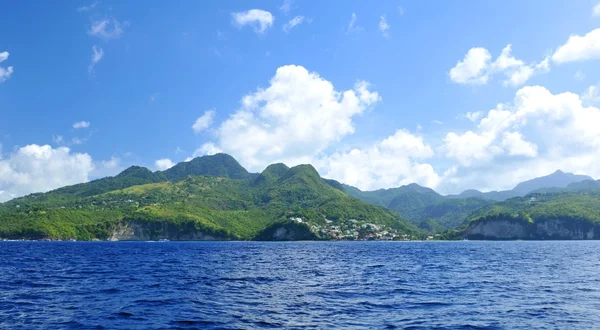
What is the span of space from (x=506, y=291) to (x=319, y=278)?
82.2 ft

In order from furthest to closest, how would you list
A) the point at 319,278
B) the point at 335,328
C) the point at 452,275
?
the point at 452,275, the point at 319,278, the point at 335,328

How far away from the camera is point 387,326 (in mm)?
32344

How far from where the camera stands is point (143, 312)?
121 ft

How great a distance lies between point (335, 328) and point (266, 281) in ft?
97.8

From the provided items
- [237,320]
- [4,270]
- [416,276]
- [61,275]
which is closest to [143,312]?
[237,320]

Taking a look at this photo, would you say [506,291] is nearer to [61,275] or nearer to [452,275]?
[452,275]

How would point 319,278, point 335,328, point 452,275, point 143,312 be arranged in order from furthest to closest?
point 452,275, point 319,278, point 143,312, point 335,328

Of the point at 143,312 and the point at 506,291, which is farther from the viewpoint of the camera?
the point at 506,291

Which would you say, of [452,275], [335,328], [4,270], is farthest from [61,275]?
[452,275]

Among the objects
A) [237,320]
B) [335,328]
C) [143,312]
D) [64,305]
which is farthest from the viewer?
[64,305]

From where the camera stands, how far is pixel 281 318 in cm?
3528

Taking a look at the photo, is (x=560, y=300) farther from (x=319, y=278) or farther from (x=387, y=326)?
(x=319, y=278)

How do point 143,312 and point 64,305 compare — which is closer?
point 143,312

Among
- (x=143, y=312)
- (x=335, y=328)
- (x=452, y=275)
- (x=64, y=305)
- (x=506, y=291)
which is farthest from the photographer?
(x=452, y=275)
